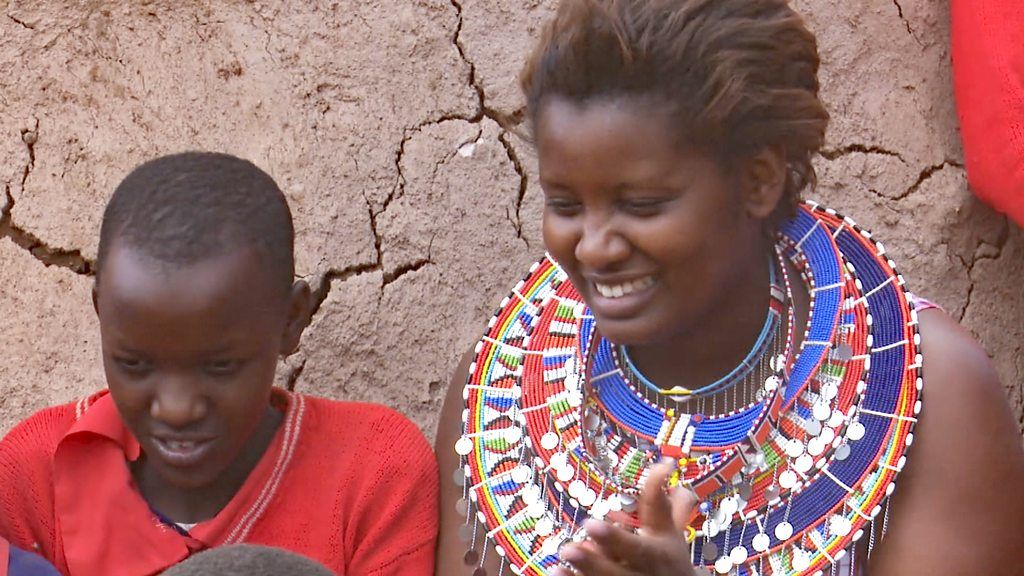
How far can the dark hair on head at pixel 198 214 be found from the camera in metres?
2.28

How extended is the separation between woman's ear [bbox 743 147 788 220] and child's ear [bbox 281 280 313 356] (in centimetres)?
71

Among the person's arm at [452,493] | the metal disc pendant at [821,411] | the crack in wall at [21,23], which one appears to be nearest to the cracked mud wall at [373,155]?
the crack in wall at [21,23]

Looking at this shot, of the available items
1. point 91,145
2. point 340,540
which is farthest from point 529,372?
point 91,145

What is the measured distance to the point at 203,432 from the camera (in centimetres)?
229

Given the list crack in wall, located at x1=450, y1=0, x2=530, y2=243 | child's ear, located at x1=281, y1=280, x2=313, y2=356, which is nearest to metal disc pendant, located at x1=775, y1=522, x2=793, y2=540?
child's ear, located at x1=281, y1=280, x2=313, y2=356

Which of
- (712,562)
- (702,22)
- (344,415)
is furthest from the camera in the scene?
(344,415)

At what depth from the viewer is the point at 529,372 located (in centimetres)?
260

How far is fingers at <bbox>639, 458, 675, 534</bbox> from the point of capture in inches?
71.4

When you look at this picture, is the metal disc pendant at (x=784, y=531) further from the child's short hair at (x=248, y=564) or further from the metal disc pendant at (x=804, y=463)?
the child's short hair at (x=248, y=564)

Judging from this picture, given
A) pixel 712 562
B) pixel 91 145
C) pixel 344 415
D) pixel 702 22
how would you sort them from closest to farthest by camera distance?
pixel 702 22
pixel 712 562
pixel 344 415
pixel 91 145

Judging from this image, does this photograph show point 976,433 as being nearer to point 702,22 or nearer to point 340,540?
point 702,22

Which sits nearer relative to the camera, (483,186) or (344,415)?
(344,415)

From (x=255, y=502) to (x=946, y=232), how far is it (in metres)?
1.53

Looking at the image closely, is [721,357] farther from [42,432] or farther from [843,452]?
[42,432]
